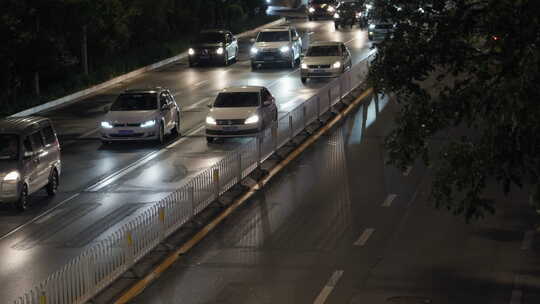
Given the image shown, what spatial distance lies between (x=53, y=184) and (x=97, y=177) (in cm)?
224

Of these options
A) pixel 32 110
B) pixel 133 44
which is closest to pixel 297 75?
pixel 32 110

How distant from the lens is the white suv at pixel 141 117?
33.7 meters

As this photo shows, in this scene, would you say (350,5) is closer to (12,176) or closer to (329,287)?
(329,287)

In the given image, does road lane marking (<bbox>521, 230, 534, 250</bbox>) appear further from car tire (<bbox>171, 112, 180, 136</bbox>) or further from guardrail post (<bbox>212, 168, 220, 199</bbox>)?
car tire (<bbox>171, 112, 180, 136</bbox>)

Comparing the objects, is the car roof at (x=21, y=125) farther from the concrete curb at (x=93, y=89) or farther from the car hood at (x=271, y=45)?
the car hood at (x=271, y=45)

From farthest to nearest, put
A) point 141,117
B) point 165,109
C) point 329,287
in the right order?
1. point 165,109
2. point 141,117
3. point 329,287

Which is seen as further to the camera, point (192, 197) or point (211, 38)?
point (211, 38)

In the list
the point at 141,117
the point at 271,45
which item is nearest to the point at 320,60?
the point at 271,45

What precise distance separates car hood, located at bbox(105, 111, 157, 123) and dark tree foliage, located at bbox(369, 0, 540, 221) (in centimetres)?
1948

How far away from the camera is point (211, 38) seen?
5728 cm

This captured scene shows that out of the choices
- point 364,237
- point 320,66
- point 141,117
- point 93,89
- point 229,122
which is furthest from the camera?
point 93,89

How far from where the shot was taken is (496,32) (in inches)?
503

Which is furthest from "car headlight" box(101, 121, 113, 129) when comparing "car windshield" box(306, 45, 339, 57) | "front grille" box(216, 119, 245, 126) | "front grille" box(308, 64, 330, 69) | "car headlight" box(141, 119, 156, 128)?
"car windshield" box(306, 45, 339, 57)

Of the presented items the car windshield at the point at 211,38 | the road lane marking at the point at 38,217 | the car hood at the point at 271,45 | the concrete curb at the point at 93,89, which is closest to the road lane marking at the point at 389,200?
the road lane marking at the point at 38,217
